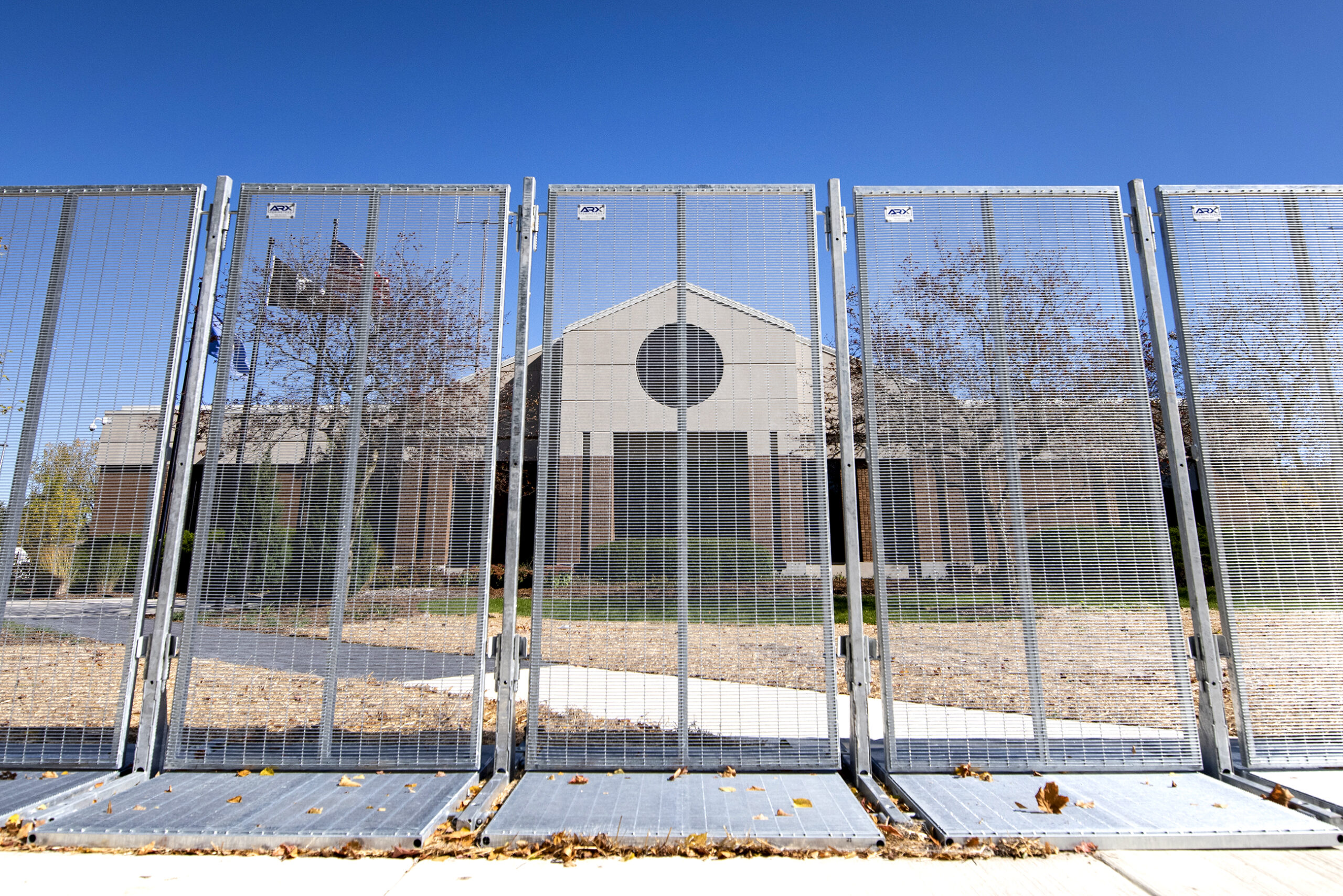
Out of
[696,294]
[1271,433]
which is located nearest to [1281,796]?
[1271,433]

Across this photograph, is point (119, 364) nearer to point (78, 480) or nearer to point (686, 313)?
point (78, 480)

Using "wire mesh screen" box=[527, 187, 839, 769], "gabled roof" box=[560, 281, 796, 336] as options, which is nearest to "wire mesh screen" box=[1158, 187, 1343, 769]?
"wire mesh screen" box=[527, 187, 839, 769]

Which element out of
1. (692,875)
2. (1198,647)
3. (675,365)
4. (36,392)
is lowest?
(692,875)

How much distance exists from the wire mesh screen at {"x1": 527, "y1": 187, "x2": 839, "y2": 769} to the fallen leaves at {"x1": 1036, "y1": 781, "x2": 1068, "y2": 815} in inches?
43.8

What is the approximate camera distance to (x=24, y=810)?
3637 millimetres

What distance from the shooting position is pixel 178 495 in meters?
4.61

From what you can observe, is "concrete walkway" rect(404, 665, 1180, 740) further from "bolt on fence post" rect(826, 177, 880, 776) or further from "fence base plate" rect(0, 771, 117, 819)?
"fence base plate" rect(0, 771, 117, 819)

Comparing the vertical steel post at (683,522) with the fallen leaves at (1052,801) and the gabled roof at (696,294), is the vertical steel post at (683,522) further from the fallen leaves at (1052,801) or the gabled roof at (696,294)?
the fallen leaves at (1052,801)

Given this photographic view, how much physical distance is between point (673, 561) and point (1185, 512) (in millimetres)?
3186

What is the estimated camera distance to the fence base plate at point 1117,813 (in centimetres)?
340

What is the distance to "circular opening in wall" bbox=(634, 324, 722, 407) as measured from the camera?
4707 millimetres

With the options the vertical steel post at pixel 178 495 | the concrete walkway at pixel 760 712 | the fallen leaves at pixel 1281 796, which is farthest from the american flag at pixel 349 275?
the fallen leaves at pixel 1281 796

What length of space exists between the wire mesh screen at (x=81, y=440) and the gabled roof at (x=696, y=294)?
2604 mm

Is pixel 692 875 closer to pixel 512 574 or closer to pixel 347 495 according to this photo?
pixel 512 574
